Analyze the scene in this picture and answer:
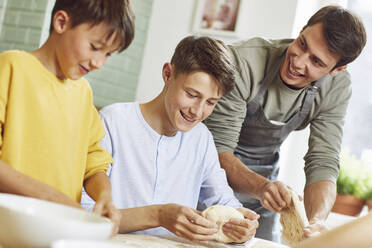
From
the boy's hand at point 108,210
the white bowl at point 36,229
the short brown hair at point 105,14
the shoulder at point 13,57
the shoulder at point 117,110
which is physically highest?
the short brown hair at point 105,14

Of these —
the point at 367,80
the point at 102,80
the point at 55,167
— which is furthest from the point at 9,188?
the point at 367,80

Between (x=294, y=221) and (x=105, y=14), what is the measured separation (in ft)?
2.71

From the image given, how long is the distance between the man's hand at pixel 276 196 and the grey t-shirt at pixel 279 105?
1.13ft

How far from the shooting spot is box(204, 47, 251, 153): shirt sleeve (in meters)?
1.96

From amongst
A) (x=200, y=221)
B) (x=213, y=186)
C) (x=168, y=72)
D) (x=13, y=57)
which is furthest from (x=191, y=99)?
(x=13, y=57)

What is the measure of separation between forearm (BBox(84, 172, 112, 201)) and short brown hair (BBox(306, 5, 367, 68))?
1042 mm

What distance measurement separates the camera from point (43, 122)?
1.02 m

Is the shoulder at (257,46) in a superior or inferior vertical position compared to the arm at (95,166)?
superior

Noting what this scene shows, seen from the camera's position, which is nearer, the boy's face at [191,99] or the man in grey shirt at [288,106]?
the boy's face at [191,99]

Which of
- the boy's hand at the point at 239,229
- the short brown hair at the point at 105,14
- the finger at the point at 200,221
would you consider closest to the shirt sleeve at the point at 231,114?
the boy's hand at the point at 239,229

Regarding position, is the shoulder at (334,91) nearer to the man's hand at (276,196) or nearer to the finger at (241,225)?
the man's hand at (276,196)

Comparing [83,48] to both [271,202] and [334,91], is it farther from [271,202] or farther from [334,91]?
[334,91]

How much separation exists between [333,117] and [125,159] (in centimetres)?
105

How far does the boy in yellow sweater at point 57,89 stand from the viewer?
3.21 ft
